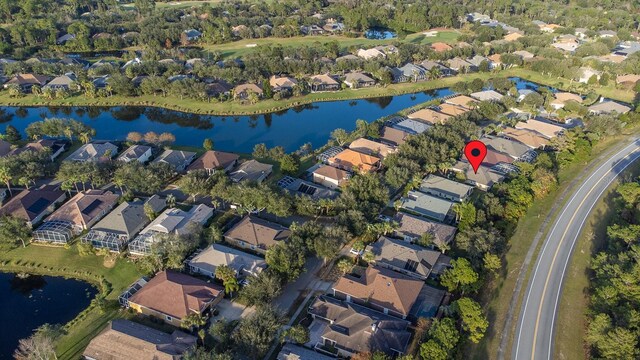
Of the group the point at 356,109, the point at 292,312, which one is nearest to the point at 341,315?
the point at 292,312

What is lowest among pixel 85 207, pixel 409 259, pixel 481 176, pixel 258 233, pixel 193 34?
pixel 85 207

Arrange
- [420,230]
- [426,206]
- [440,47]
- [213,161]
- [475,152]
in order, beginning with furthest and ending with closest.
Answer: [440,47], [475,152], [213,161], [426,206], [420,230]

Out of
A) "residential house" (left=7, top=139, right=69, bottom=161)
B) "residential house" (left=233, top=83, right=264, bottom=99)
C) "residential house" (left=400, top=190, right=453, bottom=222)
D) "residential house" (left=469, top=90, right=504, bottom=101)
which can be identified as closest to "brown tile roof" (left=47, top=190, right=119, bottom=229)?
"residential house" (left=7, top=139, right=69, bottom=161)

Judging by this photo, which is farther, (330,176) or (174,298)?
(330,176)

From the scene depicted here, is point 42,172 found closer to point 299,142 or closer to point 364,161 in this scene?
point 299,142

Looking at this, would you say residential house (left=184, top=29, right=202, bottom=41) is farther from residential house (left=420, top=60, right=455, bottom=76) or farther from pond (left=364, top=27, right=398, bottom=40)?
residential house (left=420, top=60, right=455, bottom=76)

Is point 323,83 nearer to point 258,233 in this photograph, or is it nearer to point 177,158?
point 177,158

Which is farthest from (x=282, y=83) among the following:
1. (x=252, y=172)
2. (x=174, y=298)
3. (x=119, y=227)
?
(x=174, y=298)
